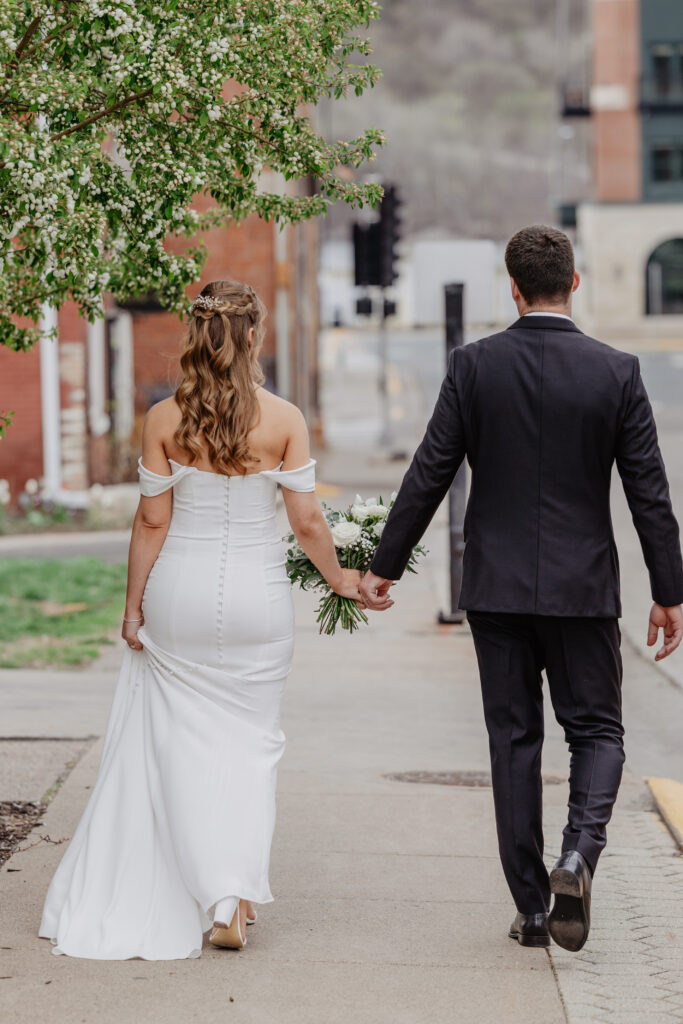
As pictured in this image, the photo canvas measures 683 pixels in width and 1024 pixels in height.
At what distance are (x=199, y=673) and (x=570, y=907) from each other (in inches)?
49.9

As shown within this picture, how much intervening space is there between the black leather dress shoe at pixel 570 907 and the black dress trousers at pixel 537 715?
0.20 meters

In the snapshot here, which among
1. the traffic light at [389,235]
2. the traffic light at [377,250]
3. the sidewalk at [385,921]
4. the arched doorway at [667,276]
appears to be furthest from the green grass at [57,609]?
the arched doorway at [667,276]

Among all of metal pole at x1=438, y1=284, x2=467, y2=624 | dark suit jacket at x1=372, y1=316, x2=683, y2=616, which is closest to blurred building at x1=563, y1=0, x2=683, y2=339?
metal pole at x1=438, y1=284, x2=467, y2=624

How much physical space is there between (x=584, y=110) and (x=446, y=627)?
189 ft

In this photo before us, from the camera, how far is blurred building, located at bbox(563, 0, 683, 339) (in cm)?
6300

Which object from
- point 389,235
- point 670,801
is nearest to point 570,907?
point 670,801

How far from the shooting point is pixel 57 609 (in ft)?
40.8

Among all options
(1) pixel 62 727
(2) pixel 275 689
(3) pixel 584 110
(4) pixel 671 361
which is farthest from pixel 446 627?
(3) pixel 584 110

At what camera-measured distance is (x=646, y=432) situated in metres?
4.37

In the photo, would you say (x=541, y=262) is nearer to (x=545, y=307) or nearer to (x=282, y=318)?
(x=545, y=307)

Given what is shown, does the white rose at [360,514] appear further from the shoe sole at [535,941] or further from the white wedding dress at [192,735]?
the shoe sole at [535,941]

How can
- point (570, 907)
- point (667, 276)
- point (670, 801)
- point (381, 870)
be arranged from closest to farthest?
point (570, 907), point (381, 870), point (670, 801), point (667, 276)

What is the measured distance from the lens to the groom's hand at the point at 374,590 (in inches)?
187

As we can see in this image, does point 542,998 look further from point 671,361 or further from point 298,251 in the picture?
point 671,361
